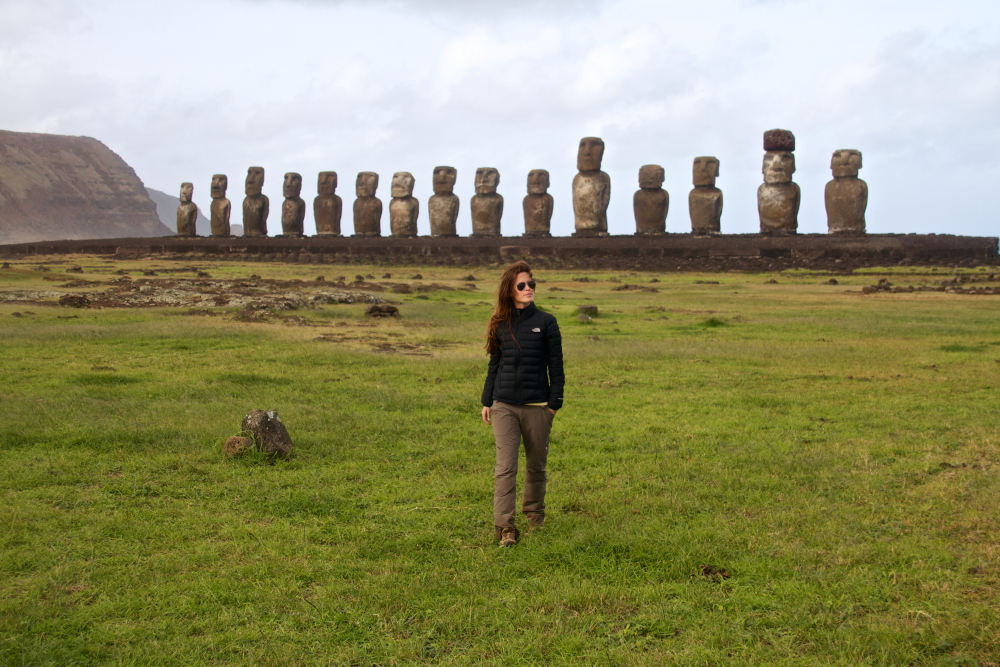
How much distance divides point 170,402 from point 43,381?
1.71 meters

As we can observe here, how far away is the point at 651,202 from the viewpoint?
30281mm

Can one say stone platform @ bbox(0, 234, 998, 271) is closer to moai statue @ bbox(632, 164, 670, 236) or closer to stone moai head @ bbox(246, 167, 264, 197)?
moai statue @ bbox(632, 164, 670, 236)

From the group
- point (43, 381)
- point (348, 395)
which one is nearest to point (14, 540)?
point (348, 395)

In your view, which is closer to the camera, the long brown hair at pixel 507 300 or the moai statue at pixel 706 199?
the long brown hair at pixel 507 300

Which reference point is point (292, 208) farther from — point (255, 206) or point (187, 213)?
point (187, 213)

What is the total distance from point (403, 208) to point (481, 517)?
102ft

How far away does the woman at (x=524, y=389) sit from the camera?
183 inches

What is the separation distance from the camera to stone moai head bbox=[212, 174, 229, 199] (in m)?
41.1

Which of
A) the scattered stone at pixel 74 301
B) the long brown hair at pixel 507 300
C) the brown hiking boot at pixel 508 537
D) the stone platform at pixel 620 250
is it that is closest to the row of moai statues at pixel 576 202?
the stone platform at pixel 620 250

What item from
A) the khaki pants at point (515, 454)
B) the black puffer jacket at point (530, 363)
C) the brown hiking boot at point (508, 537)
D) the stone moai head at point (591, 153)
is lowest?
the brown hiking boot at point (508, 537)

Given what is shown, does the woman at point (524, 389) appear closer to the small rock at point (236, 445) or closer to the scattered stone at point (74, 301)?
the small rock at point (236, 445)

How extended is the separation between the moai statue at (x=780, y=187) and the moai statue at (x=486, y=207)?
9.73 meters

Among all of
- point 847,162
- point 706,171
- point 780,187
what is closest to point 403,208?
point 706,171

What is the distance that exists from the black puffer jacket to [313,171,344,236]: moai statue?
32625mm
